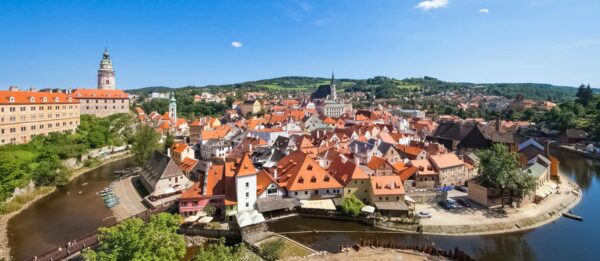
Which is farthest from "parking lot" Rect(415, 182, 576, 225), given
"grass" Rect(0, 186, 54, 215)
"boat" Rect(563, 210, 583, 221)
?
"grass" Rect(0, 186, 54, 215)

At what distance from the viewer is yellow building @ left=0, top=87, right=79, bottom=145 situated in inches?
2013

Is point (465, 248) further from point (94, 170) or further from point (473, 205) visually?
point (94, 170)

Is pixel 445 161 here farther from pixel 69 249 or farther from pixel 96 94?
pixel 96 94

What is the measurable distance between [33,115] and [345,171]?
2075 inches

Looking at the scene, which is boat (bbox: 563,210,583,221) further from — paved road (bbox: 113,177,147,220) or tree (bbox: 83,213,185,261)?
paved road (bbox: 113,177,147,220)

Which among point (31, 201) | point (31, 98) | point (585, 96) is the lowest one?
point (31, 201)

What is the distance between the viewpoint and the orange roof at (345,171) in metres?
35.2

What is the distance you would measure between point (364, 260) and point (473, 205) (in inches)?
731

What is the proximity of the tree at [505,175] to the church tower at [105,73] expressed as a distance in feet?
330

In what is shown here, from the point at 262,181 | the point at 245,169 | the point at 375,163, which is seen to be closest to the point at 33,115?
the point at 245,169

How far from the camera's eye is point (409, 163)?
138 ft

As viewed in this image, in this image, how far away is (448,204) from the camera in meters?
34.8

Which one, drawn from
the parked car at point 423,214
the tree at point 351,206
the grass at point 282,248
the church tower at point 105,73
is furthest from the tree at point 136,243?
the church tower at point 105,73

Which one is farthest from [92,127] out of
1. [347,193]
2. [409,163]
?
[409,163]
